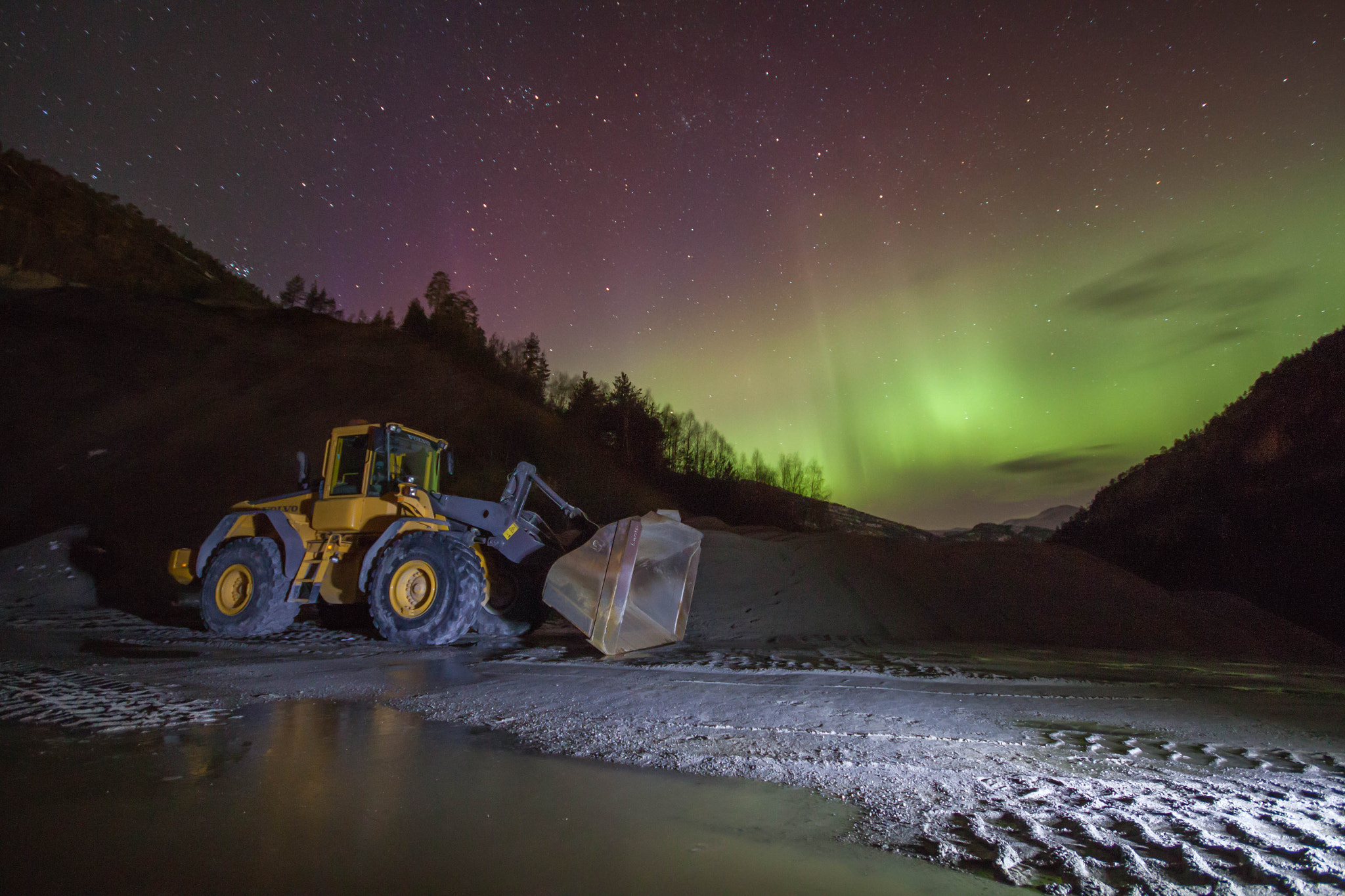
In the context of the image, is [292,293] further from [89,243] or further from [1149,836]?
[1149,836]

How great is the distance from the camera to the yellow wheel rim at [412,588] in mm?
8547

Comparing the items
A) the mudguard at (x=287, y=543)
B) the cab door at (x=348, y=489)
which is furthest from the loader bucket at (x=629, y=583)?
the mudguard at (x=287, y=543)

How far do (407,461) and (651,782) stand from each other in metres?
7.76

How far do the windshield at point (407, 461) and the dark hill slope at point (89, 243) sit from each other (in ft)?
139

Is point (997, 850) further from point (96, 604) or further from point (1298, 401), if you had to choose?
point (1298, 401)

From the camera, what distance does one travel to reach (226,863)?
2412 millimetres

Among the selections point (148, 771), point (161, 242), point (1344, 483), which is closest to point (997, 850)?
point (148, 771)

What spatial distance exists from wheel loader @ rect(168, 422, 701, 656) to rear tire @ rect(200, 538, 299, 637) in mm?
18

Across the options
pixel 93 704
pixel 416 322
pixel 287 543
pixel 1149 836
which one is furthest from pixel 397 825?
pixel 416 322

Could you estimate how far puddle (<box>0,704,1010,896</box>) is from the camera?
234 cm

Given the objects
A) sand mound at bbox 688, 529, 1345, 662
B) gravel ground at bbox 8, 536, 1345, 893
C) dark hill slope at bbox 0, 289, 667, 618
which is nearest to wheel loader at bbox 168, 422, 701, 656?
gravel ground at bbox 8, 536, 1345, 893

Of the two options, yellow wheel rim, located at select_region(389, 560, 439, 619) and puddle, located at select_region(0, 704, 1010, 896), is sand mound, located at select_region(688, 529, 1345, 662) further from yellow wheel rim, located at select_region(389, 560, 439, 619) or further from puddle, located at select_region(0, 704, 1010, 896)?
puddle, located at select_region(0, 704, 1010, 896)

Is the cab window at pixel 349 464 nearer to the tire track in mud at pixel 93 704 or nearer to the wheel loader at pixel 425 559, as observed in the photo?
the wheel loader at pixel 425 559

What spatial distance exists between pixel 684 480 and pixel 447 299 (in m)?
33.0
